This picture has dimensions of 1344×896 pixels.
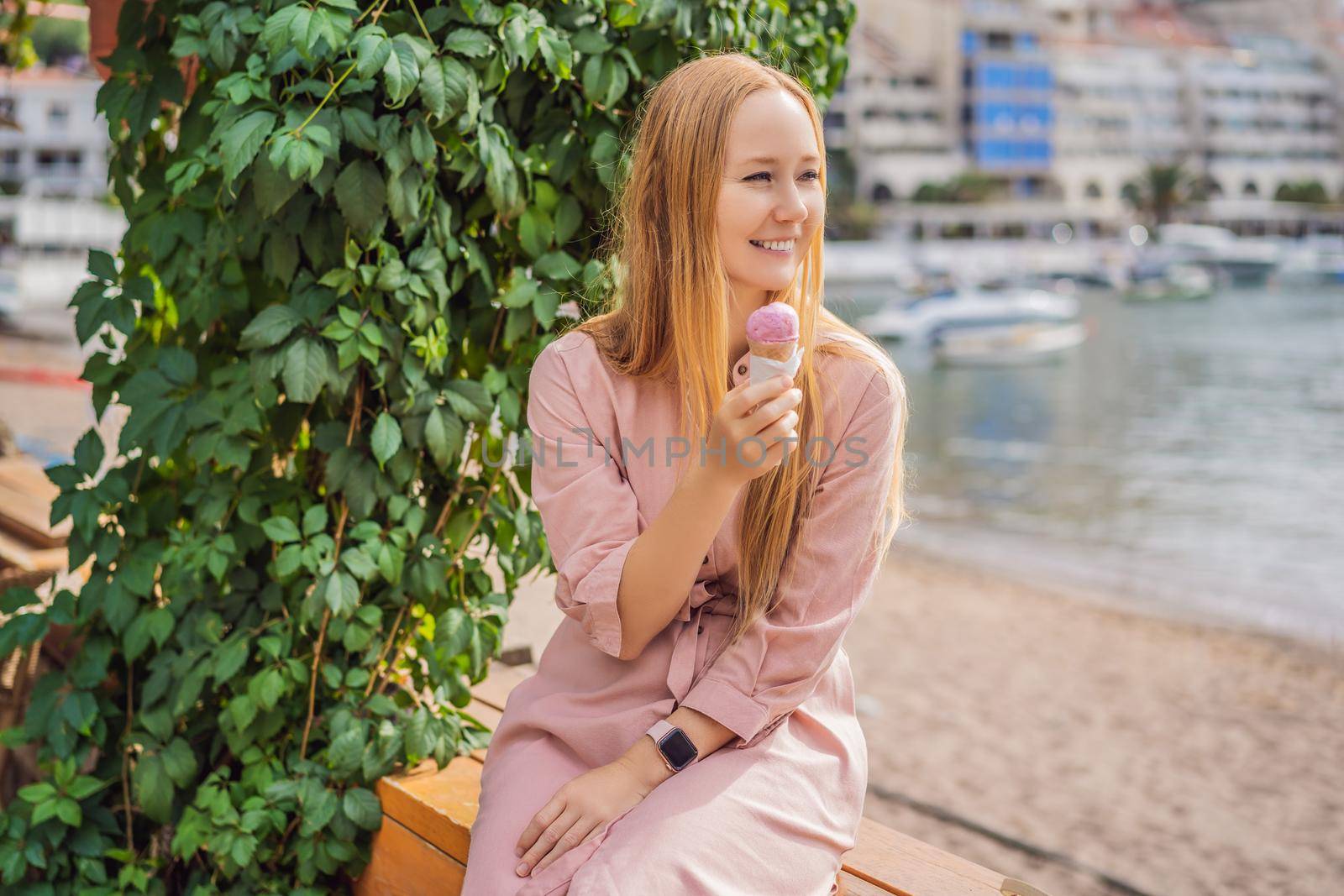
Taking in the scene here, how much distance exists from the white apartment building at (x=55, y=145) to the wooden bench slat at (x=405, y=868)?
71719 millimetres

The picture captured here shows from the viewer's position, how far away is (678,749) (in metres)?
1.55

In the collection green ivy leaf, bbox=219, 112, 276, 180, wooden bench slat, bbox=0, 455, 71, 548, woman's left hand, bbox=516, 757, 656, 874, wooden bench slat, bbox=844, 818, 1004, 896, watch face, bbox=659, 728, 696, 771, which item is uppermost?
green ivy leaf, bbox=219, 112, 276, 180

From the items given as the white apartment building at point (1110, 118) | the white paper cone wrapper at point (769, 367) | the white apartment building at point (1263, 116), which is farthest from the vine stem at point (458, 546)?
the white apartment building at point (1263, 116)

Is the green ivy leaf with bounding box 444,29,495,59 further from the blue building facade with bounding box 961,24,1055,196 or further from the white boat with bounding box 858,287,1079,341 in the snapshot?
the blue building facade with bounding box 961,24,1055,196

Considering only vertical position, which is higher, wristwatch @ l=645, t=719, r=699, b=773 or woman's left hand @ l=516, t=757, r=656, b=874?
wristwatch @ l=645, t=719, r=699, b=773

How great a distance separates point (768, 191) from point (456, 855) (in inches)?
44.5

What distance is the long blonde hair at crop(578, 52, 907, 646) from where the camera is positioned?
160cm

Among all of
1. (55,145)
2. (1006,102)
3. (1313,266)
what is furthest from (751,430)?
(1006,102)

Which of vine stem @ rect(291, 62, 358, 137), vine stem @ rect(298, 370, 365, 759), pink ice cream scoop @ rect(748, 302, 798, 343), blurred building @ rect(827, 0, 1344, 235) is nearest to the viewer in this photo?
pink ice cream scoop @ rect(748, 302, 798, 343)

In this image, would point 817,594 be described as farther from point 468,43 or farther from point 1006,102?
point 1006,102

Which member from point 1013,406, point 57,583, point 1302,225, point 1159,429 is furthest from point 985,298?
point 1302,225

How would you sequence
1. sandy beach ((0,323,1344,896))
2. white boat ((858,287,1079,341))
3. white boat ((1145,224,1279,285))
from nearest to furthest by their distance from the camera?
sandy beach ((0,323,1344,896)), white boat ((858,287,1079,341)), white boat ((1145,224,1279,285))

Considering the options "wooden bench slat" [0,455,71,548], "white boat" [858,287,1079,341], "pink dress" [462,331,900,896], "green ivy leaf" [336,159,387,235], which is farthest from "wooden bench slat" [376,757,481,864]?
"white boat" [858,287,1079,341]

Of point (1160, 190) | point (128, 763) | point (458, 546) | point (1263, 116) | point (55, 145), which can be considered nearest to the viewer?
point (458, 546)
